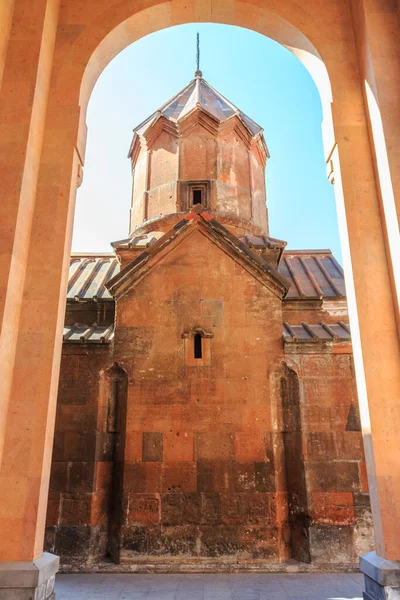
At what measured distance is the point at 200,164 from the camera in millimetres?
13484

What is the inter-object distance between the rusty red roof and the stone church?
32 cm

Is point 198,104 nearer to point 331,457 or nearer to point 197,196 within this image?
point 197,196

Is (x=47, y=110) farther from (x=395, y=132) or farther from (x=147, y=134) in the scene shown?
(x=147, y=134)

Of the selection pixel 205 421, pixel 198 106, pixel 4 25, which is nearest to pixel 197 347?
pixel 205 421

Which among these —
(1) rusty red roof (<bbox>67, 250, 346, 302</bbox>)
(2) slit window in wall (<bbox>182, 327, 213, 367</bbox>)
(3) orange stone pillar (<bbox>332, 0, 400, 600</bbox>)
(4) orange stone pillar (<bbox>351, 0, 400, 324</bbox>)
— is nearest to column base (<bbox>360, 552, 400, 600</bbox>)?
(3) orange stone pillar (<bbox>332, 0, 400, 600</bbox>)

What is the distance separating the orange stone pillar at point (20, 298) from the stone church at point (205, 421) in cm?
472

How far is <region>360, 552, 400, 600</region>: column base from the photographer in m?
3.40

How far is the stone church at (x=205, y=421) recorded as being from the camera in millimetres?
8000

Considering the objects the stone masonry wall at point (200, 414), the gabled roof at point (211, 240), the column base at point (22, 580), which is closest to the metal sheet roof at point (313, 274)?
the gabled roof at point (211, 240)

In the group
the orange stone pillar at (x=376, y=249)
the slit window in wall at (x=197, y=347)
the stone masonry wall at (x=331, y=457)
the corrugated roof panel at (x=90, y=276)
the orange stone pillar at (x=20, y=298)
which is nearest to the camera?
the orange stone pillar at (x=20, y=298)

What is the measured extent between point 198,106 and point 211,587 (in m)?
12.9

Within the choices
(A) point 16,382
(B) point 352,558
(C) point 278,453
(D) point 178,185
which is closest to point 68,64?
(A) point 16,382

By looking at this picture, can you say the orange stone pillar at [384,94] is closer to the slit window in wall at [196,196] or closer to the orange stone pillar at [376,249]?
the orange stone pillar at [376,249]

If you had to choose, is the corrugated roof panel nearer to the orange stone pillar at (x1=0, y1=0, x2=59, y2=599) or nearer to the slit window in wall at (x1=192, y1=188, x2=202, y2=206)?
the slit window in wall at (x1=192, y1=188, x2=202, y2=206)
